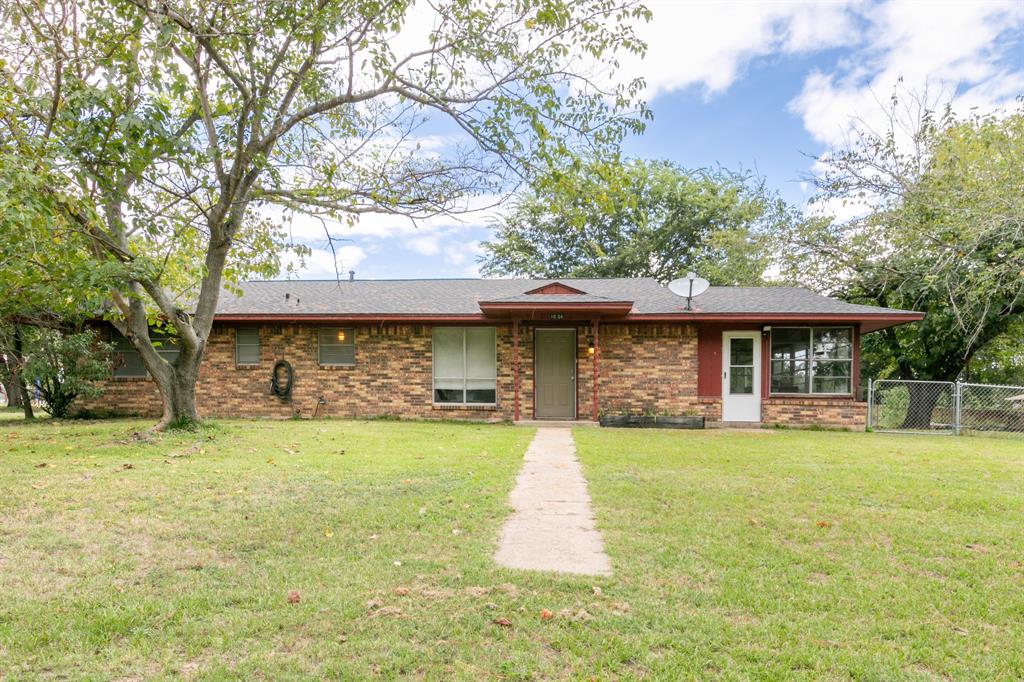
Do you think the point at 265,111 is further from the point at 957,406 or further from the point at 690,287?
the point at 957,406

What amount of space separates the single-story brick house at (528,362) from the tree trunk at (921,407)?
217 cm

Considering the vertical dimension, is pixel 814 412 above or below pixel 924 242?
below

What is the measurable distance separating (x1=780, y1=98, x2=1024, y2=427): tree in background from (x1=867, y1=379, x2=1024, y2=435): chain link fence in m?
0.10

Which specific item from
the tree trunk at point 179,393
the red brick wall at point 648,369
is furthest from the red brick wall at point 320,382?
the tree trunk at point 179,393

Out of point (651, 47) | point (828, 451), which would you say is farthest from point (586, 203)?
point (828, 451)

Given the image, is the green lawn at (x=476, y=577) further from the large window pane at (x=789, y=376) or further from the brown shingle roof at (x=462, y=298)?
the brown shingle roof at (x=462, y=298)

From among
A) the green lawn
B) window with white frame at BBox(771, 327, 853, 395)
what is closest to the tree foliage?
window with white frame at BBox(771, 327, 853, 395)

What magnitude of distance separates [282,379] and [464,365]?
4167 millimetres

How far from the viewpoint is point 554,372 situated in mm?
12195

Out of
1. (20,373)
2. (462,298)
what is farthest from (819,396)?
(20,373)

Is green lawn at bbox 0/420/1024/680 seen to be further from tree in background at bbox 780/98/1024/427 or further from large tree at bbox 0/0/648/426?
tree in background at bbox 780/98/1024/427

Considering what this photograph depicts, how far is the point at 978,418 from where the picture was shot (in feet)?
39.6

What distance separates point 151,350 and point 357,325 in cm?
432

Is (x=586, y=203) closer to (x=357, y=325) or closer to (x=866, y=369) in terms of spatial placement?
(x=357, y=325)
